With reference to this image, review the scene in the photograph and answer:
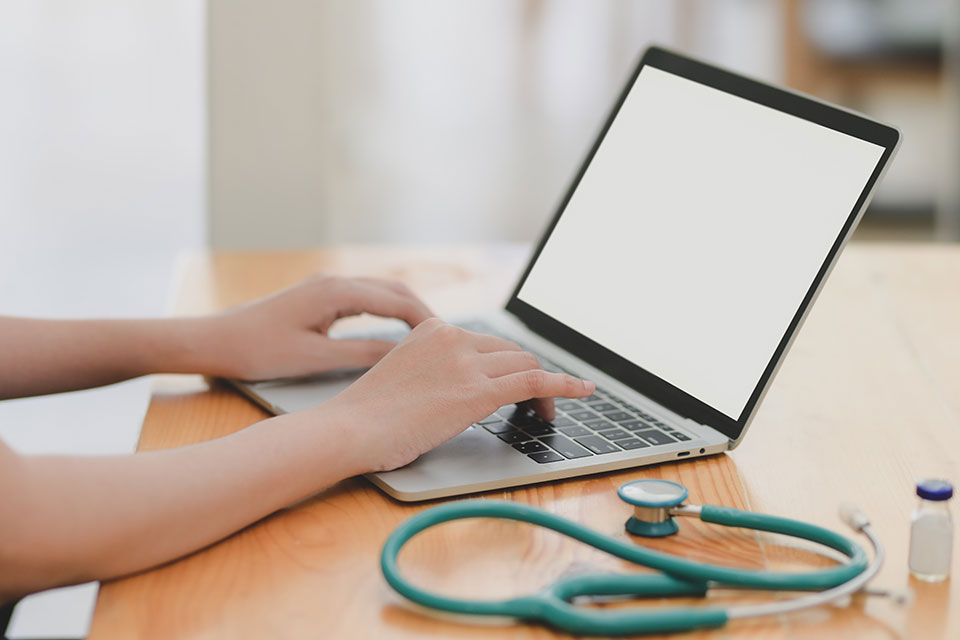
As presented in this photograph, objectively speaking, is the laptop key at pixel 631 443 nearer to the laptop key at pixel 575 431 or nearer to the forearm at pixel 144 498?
the laptop key at pixel 575 431

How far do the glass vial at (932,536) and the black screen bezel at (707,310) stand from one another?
167mm

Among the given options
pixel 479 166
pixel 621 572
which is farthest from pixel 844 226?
pixel 479 166

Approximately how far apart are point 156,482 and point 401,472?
149mm

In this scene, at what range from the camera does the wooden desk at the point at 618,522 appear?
519mm

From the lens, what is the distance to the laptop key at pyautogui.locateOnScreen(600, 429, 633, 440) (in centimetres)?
73

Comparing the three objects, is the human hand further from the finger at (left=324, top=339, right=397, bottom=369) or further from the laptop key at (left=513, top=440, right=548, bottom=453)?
the laptop key at (left=513, top=440, right=548, bottom=453)

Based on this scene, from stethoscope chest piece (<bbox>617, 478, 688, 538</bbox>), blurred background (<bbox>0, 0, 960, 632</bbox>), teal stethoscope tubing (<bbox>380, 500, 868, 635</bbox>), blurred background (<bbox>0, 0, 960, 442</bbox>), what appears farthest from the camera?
blurred background (<bbox>0, 0, 960, 442</bbox>)

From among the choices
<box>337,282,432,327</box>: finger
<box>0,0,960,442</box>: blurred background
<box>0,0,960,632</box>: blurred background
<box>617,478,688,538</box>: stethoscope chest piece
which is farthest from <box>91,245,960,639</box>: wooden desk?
<box>0,0,960,442</box>: blurred background

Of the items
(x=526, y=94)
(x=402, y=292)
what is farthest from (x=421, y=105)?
(x=402, y=292)

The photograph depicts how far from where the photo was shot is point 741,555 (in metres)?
0.58

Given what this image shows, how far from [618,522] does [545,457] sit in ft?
0.27

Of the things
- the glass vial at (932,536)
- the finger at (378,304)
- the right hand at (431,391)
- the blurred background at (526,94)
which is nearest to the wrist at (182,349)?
the finger at (378,304)

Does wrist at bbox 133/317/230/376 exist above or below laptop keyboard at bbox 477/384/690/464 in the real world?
above

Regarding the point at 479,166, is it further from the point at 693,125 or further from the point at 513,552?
the point at 513,552
